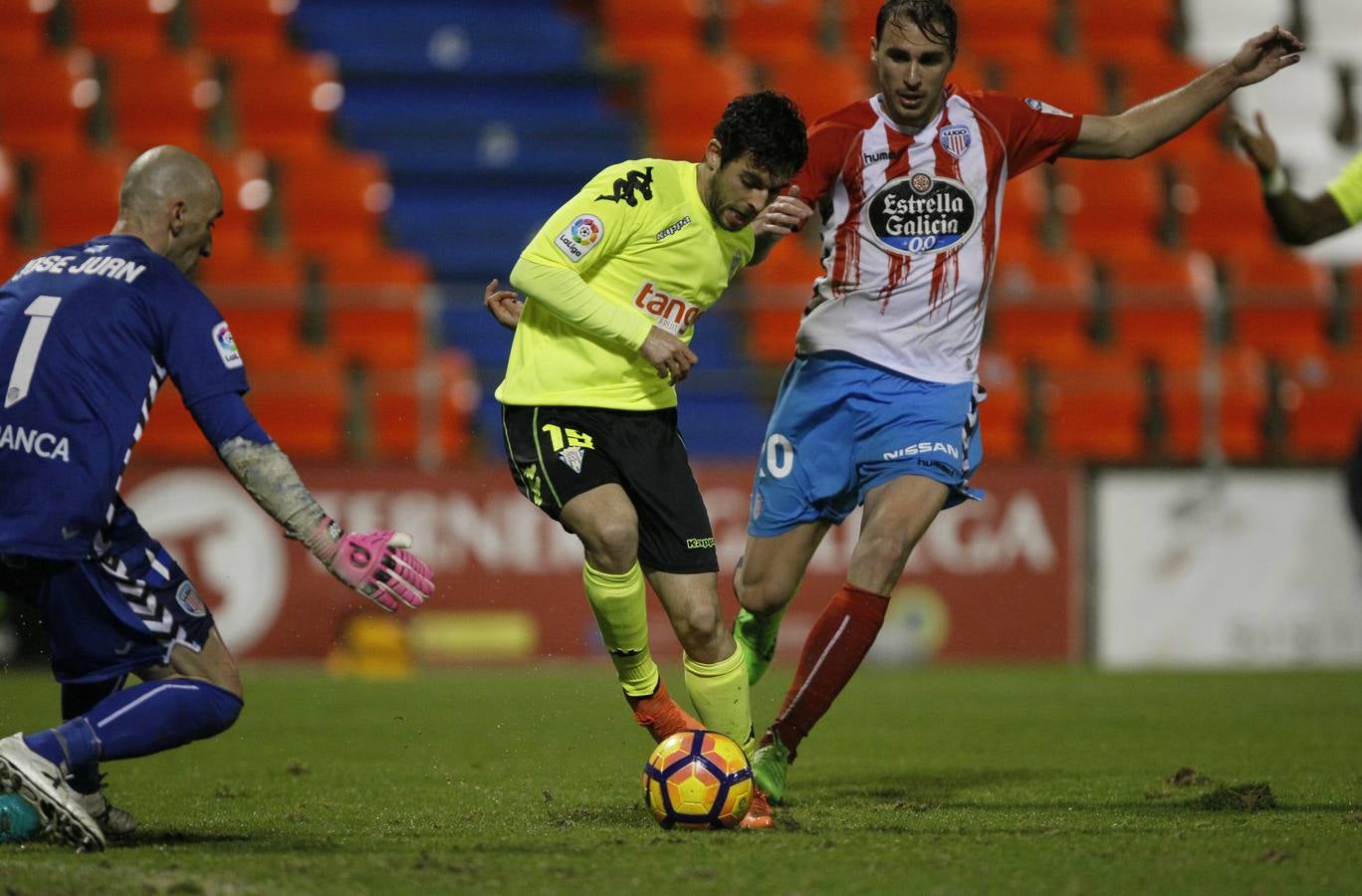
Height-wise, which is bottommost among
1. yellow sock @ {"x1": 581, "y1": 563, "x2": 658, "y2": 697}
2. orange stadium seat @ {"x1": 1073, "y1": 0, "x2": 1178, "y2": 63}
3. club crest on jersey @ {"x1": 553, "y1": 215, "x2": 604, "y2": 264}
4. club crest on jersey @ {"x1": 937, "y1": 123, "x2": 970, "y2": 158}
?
yellow sock @ {"x1": 581, "y1": 563, "x2": 658, "y2": 697}

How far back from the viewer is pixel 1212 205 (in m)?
16.3

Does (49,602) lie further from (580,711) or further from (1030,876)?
(580,711)

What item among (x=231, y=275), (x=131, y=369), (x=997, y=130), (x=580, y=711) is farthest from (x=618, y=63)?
(x=131, y=369)

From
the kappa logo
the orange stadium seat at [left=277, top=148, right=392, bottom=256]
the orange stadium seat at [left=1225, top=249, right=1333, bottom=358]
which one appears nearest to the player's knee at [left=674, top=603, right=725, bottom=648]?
the kappa logo

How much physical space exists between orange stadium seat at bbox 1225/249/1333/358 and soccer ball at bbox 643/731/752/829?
894 centimetres

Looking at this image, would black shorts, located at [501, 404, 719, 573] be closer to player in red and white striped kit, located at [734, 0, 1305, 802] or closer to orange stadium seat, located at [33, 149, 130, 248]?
player in red and white striped kit, located at [734, 0, 1305, 802]

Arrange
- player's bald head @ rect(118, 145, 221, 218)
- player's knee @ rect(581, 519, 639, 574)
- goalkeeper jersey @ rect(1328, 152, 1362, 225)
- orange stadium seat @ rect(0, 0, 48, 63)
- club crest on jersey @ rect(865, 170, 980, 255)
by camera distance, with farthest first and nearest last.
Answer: orange stadium seat @ rect(0, 0, 48, 63)
goalkeeper jersey @ rect(1328, 152, 1362, 225)
club crest on jersey @ rect(865, 170, 980, 255)
player's knee @ rect(581, 519, 639, 574)
player's bald head @ rect(118, 145, 221, 218)

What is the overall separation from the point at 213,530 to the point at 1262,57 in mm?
7720

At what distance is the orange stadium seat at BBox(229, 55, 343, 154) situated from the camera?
15156mm

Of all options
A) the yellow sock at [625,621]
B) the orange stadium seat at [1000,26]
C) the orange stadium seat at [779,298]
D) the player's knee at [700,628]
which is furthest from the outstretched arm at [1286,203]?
the orange stadium seat at [1000,26]

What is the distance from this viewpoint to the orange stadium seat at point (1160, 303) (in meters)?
13.3

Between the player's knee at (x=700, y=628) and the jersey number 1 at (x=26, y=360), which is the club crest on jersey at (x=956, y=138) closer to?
the player's knee at (x=700, y=628)

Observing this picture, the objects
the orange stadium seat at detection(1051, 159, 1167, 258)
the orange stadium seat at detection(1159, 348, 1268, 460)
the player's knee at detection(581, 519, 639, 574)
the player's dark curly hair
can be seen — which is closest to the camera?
the player's dark curly hair

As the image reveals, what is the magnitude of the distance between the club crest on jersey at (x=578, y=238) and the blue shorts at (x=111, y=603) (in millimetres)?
1643
